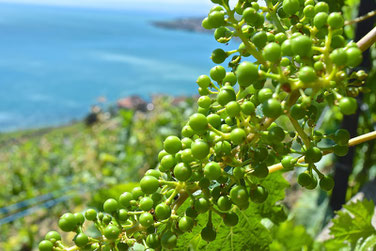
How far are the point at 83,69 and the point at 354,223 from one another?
25.9 m

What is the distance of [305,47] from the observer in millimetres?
602

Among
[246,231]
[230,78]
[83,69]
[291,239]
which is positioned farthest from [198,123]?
[83,69]

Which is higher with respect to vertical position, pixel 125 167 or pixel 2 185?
pixel 125 167

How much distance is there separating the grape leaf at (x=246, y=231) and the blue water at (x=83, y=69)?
357 inches

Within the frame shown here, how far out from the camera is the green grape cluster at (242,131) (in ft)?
2.02

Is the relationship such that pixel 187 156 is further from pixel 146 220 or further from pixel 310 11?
pixel 310 11

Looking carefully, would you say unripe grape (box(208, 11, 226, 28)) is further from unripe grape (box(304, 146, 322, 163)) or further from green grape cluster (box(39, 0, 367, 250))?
unripe grape (box(304, 146, 322, 163))

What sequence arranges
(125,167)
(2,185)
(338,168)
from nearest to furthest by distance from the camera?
(338,168), (125,167), (2,185)

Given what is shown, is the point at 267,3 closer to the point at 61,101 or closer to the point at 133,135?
the point at 133,135

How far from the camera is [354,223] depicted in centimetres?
115

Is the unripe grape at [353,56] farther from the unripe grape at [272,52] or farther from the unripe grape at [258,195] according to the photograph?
the unripe grape at [258,195]

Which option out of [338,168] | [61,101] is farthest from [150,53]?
[338,168]

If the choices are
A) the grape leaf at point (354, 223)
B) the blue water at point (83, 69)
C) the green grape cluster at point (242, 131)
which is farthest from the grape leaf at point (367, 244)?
the blue water at point (83, 69)

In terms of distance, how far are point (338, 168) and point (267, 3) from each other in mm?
1111
